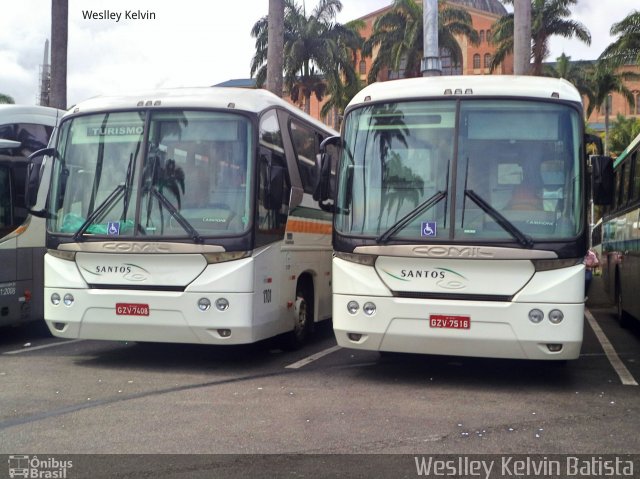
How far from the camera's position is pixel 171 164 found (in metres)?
9.31

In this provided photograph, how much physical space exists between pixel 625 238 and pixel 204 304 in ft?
25.5

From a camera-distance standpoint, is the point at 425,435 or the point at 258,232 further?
the point at 258,232

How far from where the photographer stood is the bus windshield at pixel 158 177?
917cm

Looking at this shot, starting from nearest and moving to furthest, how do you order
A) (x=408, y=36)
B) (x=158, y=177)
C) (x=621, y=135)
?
(x=158, y=177)
(x=408, y=36)
(x=621, y=135)

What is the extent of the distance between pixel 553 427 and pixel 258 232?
397cm

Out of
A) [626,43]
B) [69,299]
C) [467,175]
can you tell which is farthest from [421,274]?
[626,43]

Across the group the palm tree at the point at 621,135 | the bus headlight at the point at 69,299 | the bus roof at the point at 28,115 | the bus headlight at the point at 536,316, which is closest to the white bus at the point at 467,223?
the bus headlight at the point at 536,316

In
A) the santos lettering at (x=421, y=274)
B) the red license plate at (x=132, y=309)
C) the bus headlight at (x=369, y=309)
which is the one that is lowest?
the red license plate at (x=132, y=309)

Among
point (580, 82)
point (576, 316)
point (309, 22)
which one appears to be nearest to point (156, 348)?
point (576, 316)

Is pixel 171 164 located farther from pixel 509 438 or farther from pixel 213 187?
pixel 509 438

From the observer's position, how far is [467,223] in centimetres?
828

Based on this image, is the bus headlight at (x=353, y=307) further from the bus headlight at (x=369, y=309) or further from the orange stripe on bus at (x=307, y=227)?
the orange stripe on bus at (x=307, y=227)

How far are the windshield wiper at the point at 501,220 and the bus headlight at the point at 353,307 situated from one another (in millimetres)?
1629

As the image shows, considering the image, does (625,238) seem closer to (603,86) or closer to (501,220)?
(501,220)
